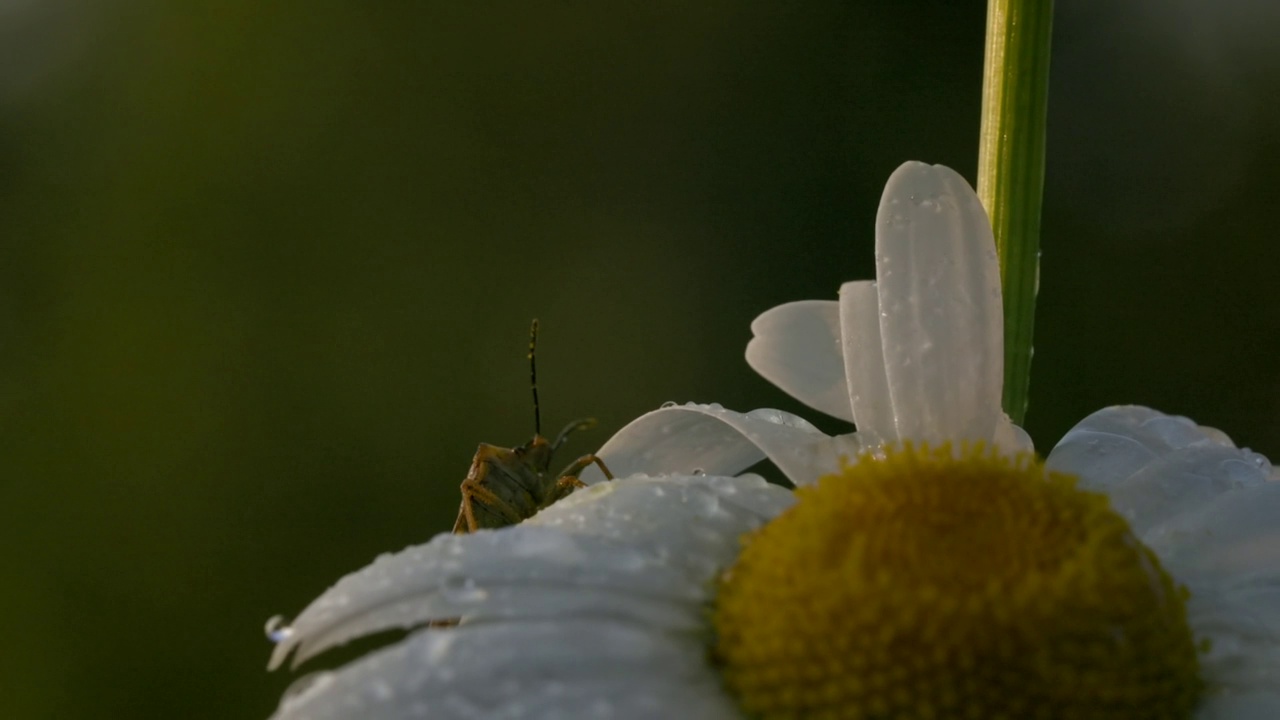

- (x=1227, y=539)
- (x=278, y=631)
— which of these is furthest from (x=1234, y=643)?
(x=278, y=631)

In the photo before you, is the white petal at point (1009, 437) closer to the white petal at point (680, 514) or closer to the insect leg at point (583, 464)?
the white petal at point (680, 514)

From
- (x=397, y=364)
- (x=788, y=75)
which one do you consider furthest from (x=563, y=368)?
(x=788, y=75)

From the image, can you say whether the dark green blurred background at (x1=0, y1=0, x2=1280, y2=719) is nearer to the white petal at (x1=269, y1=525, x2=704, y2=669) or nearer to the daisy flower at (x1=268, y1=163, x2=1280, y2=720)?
the daisy flower at (x1=268, y1=163, x2=1280, y2=720)

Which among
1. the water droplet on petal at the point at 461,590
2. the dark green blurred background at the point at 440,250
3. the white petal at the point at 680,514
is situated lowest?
the dark green blurred background at the point at 440,250

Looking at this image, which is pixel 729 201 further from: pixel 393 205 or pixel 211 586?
pixel 211 586

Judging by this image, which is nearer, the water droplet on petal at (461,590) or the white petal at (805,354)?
the water droplet on petal at (461,590)

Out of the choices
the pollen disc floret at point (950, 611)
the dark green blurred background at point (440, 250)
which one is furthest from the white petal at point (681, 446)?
the dark green blurred background at point (440, 250)

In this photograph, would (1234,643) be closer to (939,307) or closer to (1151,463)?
(1151,463)
